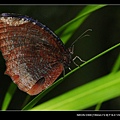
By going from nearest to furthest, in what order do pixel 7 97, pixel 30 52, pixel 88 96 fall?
pixel 88 96 → pixel 7 97 → pixel 30 52

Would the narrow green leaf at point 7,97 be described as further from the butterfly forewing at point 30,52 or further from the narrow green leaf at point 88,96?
the narrow green leaf at point 88,96

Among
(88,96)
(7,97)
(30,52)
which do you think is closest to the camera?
(88,96)

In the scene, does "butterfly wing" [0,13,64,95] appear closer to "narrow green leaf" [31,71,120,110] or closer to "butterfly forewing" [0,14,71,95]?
"butterfly forewing" [0,14,71,95]

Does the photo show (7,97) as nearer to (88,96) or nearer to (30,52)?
(30,52)

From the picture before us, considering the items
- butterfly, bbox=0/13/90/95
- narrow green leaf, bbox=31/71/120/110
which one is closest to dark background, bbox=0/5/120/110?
butterfly, bbox=0/13/90/95

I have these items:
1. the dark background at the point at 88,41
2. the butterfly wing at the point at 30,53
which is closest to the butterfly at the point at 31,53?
the butterfly wing at the point at 30,53

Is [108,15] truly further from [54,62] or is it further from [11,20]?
[11,20]

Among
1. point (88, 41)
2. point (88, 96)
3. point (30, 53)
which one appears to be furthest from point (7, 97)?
point (88, 41)
